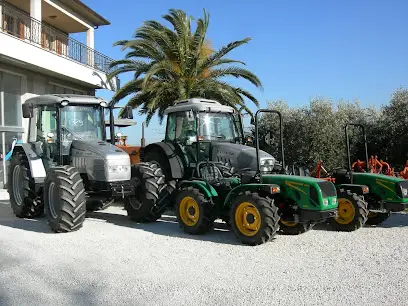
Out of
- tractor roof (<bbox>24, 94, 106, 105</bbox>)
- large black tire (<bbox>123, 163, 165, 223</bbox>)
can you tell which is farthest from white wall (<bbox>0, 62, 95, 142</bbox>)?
large black tire (<bbox>123, 163, 165, 223</bbox>)

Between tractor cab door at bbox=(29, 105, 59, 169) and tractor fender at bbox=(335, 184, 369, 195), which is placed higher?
tractor cab door at bbox=(29, 105, 59, 169)

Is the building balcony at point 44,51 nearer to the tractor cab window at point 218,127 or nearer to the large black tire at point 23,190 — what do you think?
the large black tire at point 23,190

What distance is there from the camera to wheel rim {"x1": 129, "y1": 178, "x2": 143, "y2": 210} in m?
9.55

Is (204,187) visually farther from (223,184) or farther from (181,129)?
(181,129)

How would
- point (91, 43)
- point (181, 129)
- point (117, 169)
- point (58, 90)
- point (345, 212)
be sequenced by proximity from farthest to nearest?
1. point (91, 43)
2. point (58, 90)
3. point (181, 129)
4. point (117, 169)
5. point (345, 212)

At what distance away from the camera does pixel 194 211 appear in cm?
826

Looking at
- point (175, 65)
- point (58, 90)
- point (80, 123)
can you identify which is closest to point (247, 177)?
point (80, 123)

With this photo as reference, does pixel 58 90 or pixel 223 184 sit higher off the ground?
pixel 58 90

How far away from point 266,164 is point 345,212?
170 cm

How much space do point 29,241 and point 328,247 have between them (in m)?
4.90

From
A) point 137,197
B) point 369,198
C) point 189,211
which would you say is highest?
point 137,197

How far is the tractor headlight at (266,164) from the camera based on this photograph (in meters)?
8.58

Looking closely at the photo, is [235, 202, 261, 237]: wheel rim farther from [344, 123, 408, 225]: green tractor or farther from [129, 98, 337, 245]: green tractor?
[344, 123, 408, 225]: green tractor

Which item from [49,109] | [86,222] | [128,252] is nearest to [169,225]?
[86,222]
